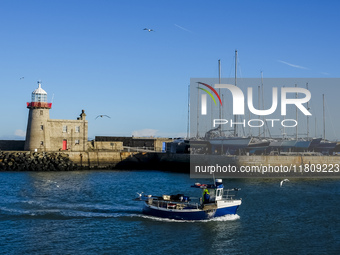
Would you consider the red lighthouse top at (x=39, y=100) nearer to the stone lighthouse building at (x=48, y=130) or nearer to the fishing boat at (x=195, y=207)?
the stone lighthouse building at (x=48, y=130)

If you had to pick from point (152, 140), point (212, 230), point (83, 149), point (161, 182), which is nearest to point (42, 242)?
point (212, 230)

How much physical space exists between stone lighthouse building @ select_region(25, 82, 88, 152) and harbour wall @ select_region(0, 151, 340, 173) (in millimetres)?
2246

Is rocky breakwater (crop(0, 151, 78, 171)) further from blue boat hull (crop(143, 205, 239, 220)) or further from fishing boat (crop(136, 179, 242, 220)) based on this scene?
blue boat hull (crop(143, 205, 239, 220))

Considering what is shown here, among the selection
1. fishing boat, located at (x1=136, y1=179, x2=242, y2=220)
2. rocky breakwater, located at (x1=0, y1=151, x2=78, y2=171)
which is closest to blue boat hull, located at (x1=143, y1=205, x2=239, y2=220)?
fishing boat, located at (x1=136, y1=179, x2=242, y2=220)

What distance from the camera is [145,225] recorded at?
29812 millimetres

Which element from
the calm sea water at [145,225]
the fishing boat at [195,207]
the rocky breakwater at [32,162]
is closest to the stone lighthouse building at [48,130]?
the rocky breakwater at [32,162]

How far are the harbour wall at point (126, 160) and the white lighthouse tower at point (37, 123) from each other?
225cm

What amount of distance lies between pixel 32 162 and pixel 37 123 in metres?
6.03

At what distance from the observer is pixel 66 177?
56.8 m

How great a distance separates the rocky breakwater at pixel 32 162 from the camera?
64.3m

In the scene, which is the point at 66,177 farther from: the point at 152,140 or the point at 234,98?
the point at 152,140

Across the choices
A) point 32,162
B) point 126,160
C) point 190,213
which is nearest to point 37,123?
point 32,162

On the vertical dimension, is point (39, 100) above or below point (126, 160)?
above

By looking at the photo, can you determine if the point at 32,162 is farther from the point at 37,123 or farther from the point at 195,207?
the point at 195,207
